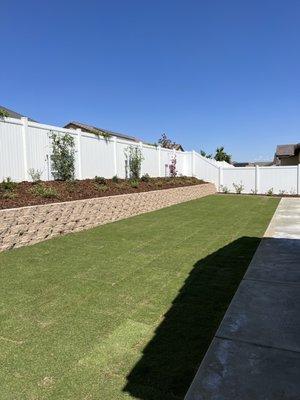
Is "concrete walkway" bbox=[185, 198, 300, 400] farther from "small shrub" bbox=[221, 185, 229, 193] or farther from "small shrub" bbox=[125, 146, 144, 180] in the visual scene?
"small shrub" bbox=[221, 185, 229, 193]

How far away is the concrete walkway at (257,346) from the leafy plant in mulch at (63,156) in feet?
24.3

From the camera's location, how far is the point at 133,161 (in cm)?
1527

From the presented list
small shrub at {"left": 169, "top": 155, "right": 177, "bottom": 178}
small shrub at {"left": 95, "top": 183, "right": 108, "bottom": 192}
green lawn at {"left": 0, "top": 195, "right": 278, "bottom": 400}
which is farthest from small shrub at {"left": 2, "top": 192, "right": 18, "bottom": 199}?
small shrub at {"left": 169, "top": 155, "right": 177, "bottom": 178}

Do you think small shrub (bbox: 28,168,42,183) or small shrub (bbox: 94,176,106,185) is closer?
small shrub (bbox: 28,168,42,183)

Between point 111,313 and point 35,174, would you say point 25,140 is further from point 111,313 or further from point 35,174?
point 111,313

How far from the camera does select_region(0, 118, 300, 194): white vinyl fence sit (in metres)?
9.02

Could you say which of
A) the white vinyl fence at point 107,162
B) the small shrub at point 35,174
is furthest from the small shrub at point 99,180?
the small shrub at point 35,174

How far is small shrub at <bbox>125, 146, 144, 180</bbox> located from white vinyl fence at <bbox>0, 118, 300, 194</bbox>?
27cm

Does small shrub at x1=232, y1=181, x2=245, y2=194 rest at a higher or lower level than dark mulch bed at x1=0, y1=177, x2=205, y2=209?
lower

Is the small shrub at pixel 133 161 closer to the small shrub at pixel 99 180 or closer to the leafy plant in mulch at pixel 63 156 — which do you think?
the small shrub at pixel 99 180

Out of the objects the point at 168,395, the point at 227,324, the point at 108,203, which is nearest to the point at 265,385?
the point at 168,395

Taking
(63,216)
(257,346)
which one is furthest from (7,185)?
(257,346)

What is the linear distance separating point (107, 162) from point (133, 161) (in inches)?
84.2

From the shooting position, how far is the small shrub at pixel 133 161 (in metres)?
15.0
